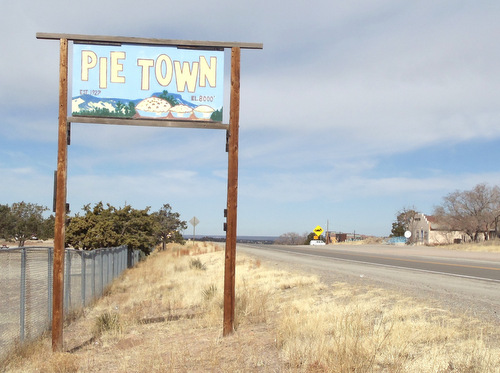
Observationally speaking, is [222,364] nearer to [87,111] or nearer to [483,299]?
[87,111]

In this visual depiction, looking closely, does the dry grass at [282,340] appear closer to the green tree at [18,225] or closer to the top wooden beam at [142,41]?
the top wooden beam at [142,41]

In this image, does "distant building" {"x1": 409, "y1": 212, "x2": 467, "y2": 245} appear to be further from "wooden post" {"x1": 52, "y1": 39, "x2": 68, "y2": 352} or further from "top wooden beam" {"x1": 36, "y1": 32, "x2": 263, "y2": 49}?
"wooden post" {"x1": 52, "y1": 39, "x2": 68, "y2": 352}

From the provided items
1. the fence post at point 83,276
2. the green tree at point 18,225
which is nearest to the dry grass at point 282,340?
the fence post at point 83,276

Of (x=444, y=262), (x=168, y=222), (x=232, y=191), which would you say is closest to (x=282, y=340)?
(x=232, y=191)

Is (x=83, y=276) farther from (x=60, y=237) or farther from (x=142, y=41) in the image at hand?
(x=142, y=41)

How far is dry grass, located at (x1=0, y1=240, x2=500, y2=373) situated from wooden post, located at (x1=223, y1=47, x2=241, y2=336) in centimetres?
46

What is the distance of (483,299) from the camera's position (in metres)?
11.9

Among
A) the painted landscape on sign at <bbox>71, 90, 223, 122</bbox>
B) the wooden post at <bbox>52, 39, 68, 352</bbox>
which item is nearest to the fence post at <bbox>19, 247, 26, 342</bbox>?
the wooden post at <bbox>52, 39, 68, 352</bbox>

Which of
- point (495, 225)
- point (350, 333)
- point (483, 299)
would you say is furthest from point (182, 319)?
point (495, 225)

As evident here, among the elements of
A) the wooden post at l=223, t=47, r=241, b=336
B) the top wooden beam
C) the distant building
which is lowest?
the distant building

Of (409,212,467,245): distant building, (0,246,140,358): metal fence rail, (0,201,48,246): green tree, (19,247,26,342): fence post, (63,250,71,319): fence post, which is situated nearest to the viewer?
(0,246,140,358): metal fence rail

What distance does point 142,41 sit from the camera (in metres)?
8.76

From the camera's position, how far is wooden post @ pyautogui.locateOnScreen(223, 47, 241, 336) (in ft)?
28.7

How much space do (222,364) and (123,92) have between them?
4862 millimetres
